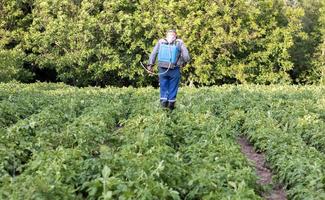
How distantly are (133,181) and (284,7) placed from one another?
124ft

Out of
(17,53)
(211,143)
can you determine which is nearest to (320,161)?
(211,143)

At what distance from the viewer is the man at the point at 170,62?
11.6 m

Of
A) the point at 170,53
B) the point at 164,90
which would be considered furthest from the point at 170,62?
the point at 164,90

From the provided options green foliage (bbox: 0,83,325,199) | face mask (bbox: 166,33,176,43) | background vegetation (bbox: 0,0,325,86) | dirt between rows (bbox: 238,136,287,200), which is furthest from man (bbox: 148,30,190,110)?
background vegetation (bbox: 0,0,325,86)

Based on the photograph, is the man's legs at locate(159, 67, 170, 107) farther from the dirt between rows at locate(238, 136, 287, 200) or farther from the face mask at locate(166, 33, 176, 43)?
the dirt between rows at locate(238, 136, 287, 200)

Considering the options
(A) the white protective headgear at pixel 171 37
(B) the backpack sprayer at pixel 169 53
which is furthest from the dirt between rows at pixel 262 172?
(A) the white protective headgear at pixel 171 37

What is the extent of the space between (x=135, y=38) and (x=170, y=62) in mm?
24462

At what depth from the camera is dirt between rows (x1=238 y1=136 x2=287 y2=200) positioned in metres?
6.92

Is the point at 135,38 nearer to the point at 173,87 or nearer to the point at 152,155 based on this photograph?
the point at 173,87

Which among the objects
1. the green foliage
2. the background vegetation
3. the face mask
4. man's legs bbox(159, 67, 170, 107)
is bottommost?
the background vegetation

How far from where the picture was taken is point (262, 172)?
814 centimetres

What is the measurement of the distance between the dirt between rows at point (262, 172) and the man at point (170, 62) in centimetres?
214

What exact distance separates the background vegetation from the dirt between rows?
2423cm

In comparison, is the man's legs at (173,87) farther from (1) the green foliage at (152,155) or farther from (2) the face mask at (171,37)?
(2) the face mask at (171,37)
